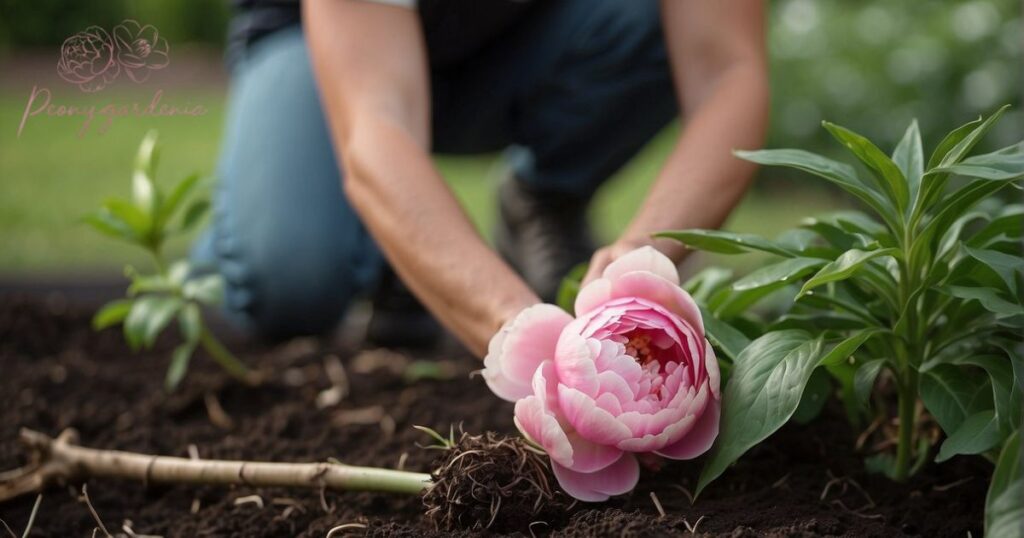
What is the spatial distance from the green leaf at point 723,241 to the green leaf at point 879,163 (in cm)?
13

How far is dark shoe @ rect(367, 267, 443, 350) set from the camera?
2514mm

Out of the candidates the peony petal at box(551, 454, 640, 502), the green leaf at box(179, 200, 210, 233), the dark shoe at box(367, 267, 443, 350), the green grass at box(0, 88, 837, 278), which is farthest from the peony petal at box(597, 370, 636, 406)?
the green grass at box(0, 88, 837, 278)

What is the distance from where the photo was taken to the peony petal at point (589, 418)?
3.39ft

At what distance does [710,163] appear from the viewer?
141cm

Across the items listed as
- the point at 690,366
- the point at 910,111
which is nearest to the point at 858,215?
the point at 690,366

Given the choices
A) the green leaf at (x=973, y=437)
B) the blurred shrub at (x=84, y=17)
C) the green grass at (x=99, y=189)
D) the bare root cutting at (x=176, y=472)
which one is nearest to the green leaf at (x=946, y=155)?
the green leaf at (x=973, y=437)

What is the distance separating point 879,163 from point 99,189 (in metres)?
3.95

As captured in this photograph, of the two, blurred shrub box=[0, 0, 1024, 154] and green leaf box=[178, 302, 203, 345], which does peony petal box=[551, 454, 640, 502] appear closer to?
green leaf box=[178, 302, 203, 345]

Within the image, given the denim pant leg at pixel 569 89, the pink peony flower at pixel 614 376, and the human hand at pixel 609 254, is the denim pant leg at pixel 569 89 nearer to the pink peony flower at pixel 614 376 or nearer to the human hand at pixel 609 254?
the human hand at pixel 609 254

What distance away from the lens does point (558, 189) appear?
2658 millimetres

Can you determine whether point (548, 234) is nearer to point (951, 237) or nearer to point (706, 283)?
point (706, 283)

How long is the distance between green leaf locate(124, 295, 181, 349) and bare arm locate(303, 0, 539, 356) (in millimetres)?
423

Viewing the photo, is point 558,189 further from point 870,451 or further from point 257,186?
point 870,451

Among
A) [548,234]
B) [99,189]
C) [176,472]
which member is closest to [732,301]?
[176,472]
